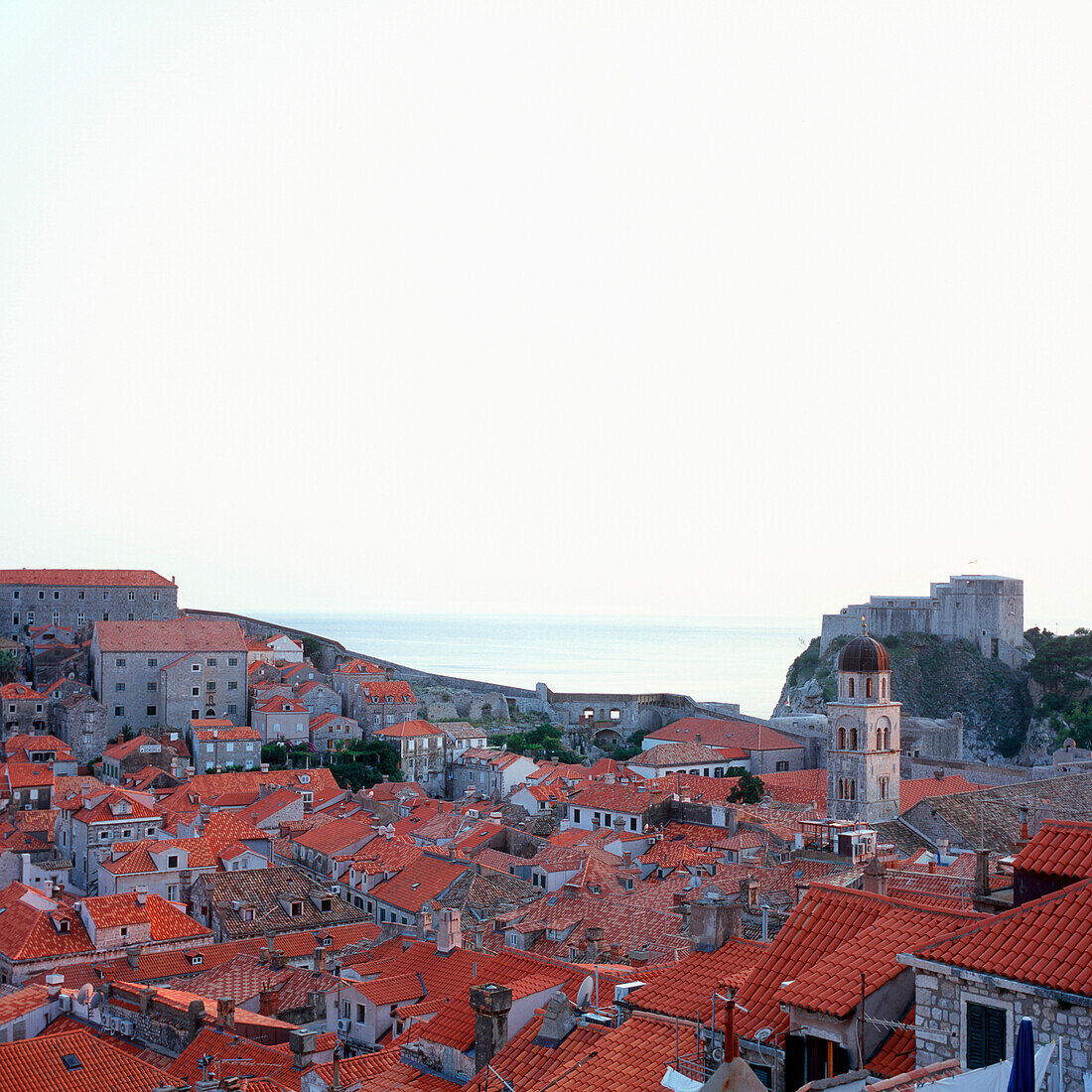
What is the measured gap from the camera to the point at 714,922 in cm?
936

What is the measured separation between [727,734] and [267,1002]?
37502mm

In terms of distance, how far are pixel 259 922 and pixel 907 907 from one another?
20.3 meters

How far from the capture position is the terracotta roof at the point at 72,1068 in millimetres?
11586

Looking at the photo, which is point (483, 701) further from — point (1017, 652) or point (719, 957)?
point (719, 957)

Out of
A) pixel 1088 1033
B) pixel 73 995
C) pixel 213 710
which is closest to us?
pixel 1088 1033

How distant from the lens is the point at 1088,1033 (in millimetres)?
5449

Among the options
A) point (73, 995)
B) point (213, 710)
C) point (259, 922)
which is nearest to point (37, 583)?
point (213, 710)

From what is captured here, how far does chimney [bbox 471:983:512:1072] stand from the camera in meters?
9.53

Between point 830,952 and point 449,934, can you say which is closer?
point 830,952

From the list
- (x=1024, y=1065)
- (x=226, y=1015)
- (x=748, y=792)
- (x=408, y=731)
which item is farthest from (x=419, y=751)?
(x=1024, y=1065)

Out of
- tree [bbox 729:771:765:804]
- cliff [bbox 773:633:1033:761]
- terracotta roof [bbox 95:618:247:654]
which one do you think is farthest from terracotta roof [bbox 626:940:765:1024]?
cliff [bbox 773:633:1033:761]

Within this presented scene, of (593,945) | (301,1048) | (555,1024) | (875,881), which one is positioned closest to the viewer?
(555,1024)

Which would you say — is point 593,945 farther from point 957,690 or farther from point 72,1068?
point 957,690

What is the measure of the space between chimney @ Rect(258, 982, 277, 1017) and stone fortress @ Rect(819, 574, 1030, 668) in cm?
5112
